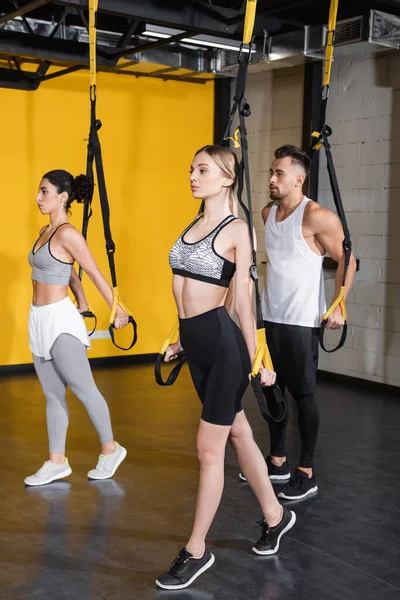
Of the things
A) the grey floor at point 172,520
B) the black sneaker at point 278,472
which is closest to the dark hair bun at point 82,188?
the grey floor at point 172,520

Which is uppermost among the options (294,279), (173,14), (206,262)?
(173,14)

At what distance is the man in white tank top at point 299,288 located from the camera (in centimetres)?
397

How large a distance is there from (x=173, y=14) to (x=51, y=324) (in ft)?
8.40

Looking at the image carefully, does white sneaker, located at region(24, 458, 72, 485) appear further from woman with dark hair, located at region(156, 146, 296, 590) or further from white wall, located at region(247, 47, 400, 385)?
white wall, located at region(247, 47, 400, 385)

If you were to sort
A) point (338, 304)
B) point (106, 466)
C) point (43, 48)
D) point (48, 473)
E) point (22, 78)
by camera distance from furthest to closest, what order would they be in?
point (22, 78)
point (43, 48)
point (106, 466)
point (48, 473)
point (338, 304)

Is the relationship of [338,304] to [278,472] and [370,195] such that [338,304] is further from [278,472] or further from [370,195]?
[370,195]

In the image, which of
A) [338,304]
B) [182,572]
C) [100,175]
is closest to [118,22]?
[100,175]

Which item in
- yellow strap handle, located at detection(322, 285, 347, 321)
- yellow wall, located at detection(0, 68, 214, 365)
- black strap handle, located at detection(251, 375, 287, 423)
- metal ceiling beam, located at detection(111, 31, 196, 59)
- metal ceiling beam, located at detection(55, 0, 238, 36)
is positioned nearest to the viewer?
black strap handle, located at detection(251, 375, 287, 423)

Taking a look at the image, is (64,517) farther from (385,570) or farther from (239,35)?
(239,35)

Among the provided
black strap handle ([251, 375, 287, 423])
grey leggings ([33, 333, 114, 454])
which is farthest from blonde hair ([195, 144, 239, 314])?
grey leggings ([33, 333, 114, 454])

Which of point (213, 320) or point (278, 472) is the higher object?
point (213, 320)

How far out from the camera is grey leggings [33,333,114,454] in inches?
156

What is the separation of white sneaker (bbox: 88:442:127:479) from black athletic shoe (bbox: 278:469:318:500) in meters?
0.87

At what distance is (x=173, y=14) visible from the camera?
17.7ft
